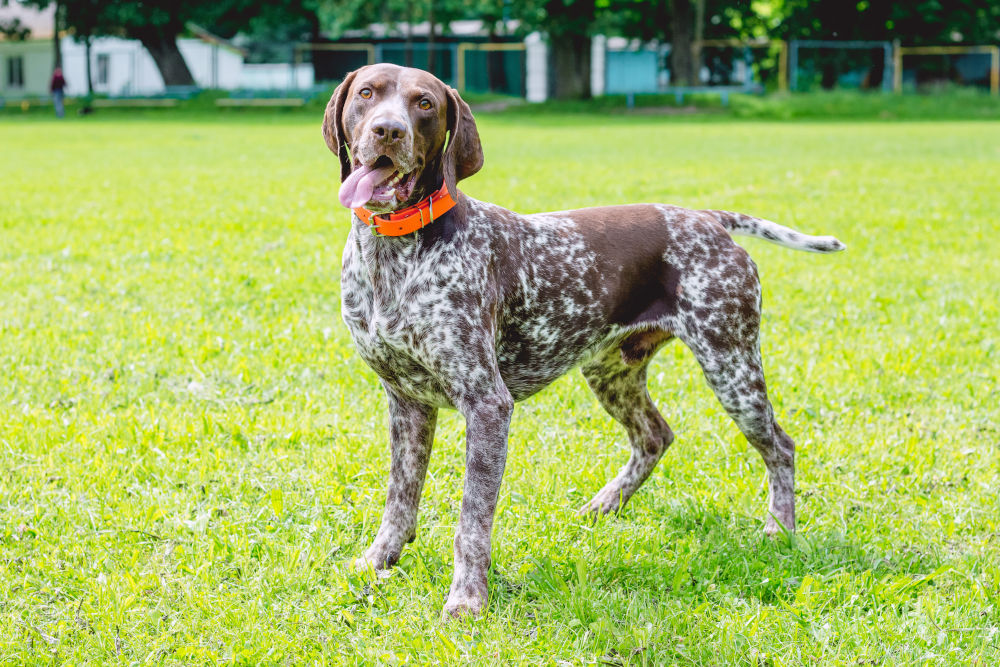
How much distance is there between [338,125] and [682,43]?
135 ft

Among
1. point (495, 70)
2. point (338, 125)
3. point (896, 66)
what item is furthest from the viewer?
point (495, 70)

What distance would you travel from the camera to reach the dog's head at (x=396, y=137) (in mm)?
Answer: 3311

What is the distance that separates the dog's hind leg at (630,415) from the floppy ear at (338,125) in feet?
4.48

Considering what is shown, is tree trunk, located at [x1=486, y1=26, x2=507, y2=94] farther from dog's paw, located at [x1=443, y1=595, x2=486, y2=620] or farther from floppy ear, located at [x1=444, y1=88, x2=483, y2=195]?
dog's paw, located at [x1=443, y1=595, x2=486, y2=620]

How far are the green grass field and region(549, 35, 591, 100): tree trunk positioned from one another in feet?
116

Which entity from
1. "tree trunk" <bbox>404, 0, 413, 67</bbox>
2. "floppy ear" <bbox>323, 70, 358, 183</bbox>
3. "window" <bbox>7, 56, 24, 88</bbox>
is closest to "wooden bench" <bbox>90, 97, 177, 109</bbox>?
"tree trunk" <bbox>404, 0, 413, 67</bbox>

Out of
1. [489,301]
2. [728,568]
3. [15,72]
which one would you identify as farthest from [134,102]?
[728,568]

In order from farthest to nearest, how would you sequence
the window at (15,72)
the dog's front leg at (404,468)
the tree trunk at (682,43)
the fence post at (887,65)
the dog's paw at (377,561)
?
the window at (15,72)
the fence post at (887,65)
the tree trunk at (682,43)
the dog's front leg at (404,468)
the dog's paw at (377,561)

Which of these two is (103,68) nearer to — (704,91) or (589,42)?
(589,42)

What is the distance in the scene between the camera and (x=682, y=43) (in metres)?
42.5

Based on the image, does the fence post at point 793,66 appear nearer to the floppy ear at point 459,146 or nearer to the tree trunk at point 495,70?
the tree trunk at point 495,70

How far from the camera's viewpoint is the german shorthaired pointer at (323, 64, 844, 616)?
138 inches

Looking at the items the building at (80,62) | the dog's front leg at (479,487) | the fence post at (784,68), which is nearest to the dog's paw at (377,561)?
the dog's front leg at (479,487)

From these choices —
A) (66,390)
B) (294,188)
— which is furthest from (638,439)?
(294,188)
